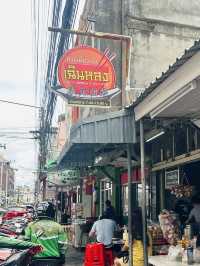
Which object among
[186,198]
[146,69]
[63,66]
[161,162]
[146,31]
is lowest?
[186,198]

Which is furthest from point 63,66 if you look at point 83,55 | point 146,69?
point 146,69

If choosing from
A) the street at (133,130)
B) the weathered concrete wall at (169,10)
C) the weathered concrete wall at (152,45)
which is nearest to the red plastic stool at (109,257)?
the street at (133,130)

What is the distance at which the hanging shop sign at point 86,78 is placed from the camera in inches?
446

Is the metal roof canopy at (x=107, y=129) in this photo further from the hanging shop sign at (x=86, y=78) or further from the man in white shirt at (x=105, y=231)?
the man in white shirt at (x=105, y=231)

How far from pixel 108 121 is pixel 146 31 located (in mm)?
8843

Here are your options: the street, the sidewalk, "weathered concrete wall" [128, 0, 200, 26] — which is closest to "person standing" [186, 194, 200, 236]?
the street

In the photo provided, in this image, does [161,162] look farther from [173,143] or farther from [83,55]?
[83,55]

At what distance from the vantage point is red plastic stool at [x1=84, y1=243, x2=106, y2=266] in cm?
1080

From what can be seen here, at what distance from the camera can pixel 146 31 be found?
16.6m

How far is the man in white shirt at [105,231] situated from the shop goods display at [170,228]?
8.26 feet

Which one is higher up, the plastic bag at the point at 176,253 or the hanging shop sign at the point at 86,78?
the hanging shop sign at the point at 86,78

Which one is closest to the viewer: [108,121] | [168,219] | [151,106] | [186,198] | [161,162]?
[151,106]

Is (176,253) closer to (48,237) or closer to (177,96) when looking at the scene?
(177,96)

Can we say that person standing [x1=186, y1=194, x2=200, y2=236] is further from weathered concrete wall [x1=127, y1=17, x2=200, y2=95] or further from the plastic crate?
weathered concrete wall [x1=127, y1=17, x2=200, y2=95]
